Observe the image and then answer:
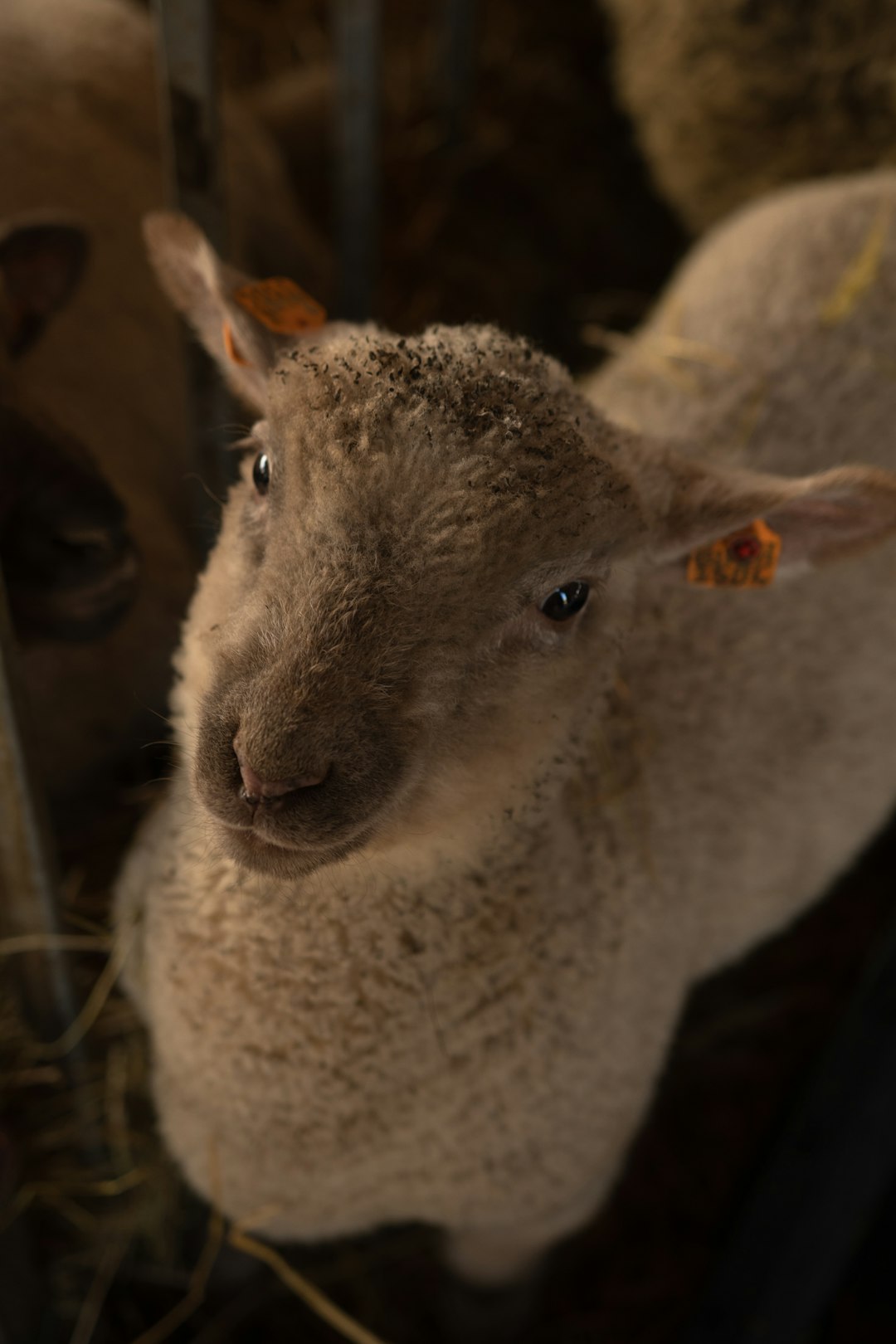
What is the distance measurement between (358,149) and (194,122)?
158cm

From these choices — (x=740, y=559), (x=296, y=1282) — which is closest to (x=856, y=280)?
(x=740, y=559)

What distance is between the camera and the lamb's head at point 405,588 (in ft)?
4.23

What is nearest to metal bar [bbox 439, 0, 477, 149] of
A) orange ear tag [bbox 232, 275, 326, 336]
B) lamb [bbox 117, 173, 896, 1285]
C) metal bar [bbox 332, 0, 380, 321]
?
metal bar [bbox 332, 0, 380, 321]

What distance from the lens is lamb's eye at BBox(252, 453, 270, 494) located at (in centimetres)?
152

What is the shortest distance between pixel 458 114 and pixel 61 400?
2.48 meters

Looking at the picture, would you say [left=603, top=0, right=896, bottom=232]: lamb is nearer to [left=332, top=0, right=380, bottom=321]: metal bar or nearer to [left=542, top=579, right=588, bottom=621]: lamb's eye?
[left=332, top=0, right=380, bottom=321]: metal bar

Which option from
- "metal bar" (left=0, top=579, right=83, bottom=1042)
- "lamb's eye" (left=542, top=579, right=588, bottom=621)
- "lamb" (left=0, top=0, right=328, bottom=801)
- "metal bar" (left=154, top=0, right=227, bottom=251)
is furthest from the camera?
"lamb" (left=0, top=0, right=328, bottom=801)

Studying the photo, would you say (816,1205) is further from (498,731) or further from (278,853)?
(278,853)

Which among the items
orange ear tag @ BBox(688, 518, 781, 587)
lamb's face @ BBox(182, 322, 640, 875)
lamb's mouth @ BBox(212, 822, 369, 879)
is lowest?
lamb's mouth @ BBox(212, 822, 369, 879)

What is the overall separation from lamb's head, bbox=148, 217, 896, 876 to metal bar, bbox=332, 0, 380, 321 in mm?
2141

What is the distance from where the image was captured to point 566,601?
149 centimetres

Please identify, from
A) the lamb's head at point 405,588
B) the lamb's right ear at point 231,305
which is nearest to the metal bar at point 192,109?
the lamb's right ear at point 231,305

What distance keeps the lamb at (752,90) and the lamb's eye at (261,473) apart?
2.82 m

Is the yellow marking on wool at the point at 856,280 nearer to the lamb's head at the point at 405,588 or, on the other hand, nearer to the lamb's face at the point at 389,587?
the lamb's head at the point at 405,588
